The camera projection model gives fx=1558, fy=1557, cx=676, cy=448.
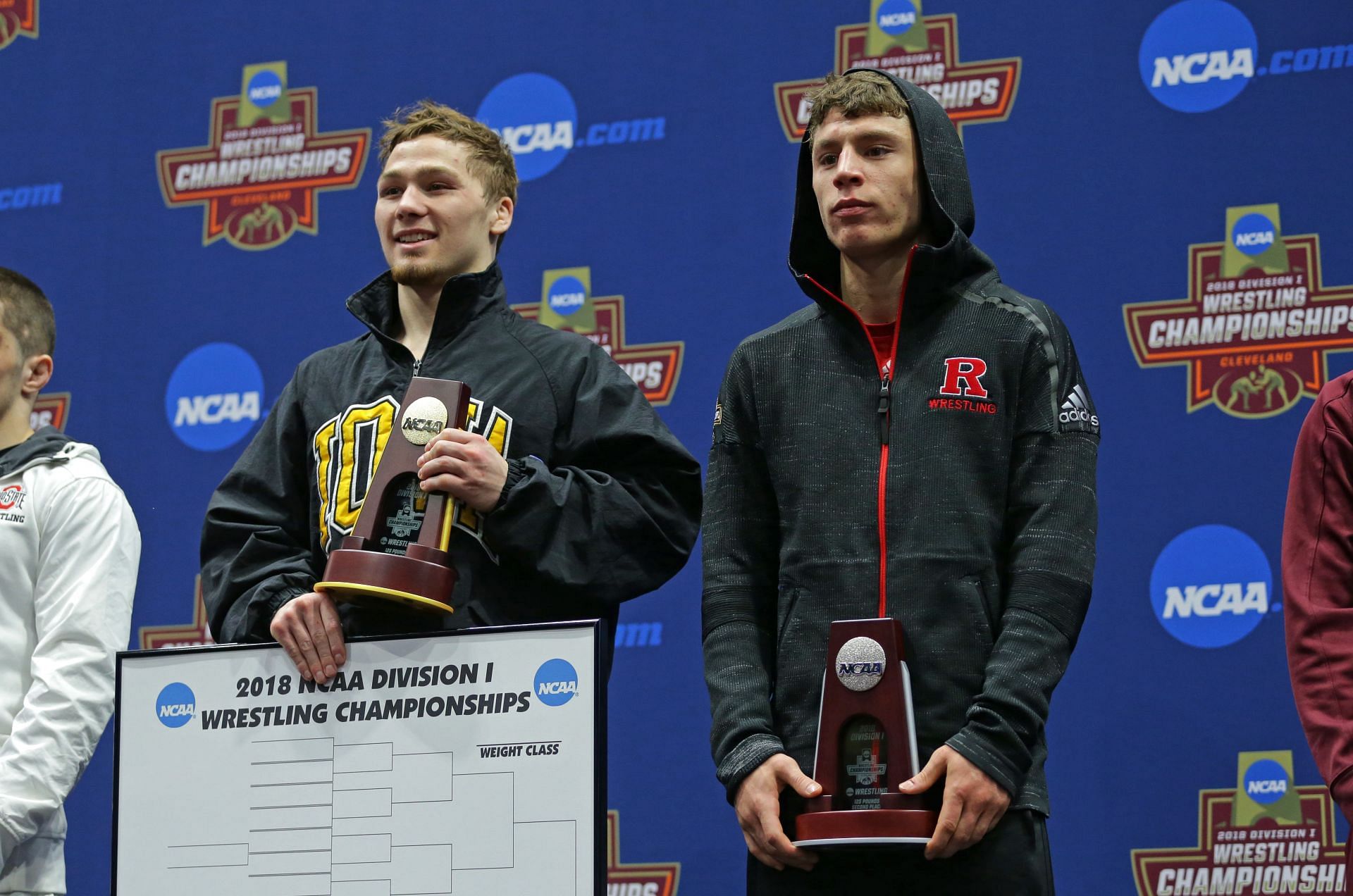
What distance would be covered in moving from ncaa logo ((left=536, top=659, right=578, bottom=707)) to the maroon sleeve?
2.90ft

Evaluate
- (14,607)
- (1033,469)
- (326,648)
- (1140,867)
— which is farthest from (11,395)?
(1140,867)

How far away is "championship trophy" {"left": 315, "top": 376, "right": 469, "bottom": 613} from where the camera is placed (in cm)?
197

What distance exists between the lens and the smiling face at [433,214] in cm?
242

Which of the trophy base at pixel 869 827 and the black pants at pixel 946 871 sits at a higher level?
the trophy base at pixel 869 827

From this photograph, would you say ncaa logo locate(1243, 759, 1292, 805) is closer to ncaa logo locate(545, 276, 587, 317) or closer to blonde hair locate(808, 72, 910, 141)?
blonde hair locate(808, 72, 910, 141)

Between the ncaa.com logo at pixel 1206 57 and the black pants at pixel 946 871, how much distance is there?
1939 millimetres

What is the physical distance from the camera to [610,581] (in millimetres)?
2232

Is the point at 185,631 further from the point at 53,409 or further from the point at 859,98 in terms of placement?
the point at 859,98

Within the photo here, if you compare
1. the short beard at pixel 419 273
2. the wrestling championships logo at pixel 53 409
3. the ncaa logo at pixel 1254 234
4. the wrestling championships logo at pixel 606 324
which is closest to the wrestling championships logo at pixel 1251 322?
the ncaa logo at pixel 1254 234

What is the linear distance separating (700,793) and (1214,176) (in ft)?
5.55

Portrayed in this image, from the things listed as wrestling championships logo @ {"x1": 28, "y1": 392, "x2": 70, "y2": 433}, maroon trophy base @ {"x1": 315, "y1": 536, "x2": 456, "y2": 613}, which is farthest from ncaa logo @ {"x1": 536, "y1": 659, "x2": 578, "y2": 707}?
wrestling championships logo @ {"x1": 28, "y1": 392, "x2": 70, "y2": 433}

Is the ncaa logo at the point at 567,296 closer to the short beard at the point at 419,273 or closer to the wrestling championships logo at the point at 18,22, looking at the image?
the short beard at the point at 419,273

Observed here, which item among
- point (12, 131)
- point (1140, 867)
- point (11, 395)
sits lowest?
point (1140, 867)

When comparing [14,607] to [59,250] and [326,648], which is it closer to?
[326,648]
